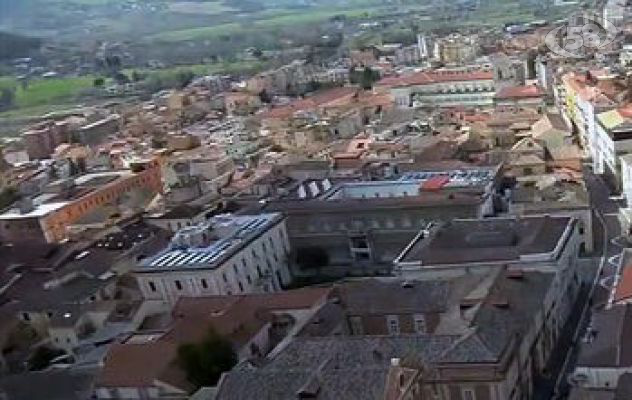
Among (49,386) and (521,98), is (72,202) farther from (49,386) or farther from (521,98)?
(521,98)

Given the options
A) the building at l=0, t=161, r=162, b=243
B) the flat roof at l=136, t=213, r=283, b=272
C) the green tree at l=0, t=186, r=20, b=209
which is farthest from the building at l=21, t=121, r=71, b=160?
the flat roof at l=136, t=213, r=283, b=272

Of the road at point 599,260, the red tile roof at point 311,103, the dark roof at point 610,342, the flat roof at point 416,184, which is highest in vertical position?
the dark roof at point 610,342

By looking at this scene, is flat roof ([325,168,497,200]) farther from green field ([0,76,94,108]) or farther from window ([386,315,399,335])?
green field ([0,76,94,108])

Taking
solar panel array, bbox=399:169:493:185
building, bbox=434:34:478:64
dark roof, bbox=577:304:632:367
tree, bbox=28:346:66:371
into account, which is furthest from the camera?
building, bbox=434:34:478:64

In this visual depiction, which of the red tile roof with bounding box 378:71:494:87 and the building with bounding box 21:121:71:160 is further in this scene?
the building with bounding box 21:121:71:160

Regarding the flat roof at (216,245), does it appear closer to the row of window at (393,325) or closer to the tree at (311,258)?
the tree at (311,258)

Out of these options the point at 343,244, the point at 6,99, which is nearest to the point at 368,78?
the point at 6,99

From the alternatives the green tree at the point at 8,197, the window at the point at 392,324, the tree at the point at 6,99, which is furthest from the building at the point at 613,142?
the tree at the point at 6,99

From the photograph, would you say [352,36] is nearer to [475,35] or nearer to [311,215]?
[475,35]
